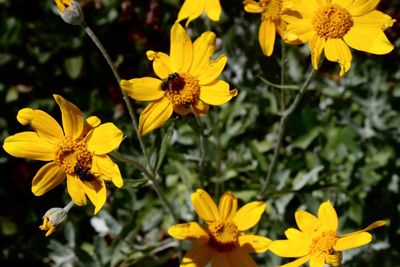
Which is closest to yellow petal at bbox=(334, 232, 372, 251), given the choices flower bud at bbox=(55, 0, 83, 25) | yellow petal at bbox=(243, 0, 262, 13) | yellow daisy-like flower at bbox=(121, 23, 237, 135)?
yellow daisy-like flower at bbox=(121, 23, 237, 135)

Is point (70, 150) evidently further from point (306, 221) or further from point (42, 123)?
point (306, 221)

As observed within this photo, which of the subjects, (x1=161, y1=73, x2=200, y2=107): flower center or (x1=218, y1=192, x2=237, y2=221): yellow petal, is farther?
(x1=218, y1=192, x2=237, y2=221): yellow petal

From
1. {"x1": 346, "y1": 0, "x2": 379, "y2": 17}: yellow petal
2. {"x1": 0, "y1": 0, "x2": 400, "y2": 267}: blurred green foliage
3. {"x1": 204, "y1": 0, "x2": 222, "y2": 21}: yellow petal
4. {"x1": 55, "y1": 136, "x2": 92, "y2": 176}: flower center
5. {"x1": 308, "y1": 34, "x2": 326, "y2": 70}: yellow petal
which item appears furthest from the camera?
{"x1": 0, "y1": 0, "x2": 400, "y2": 267}: blurred green foliage

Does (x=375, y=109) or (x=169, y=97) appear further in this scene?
(x=375, y=109)

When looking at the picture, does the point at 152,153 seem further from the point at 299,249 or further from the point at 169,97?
the point at 299,249

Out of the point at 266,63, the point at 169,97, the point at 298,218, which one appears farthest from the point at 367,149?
the point at 169,97

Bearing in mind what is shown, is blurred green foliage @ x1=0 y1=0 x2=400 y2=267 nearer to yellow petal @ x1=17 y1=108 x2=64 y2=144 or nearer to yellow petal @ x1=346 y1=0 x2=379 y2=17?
yellow petal @ x1=346 y1=0 x2=379 y2=17

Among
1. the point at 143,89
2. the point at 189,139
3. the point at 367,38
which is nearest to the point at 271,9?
the point at 367,38

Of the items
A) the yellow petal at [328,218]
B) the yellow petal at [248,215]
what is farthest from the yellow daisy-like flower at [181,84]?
the yellow petal at [328,218]
